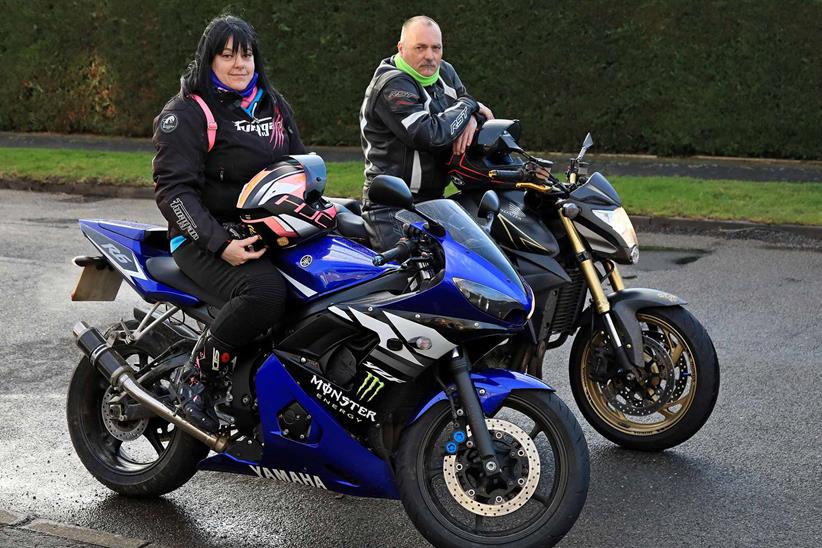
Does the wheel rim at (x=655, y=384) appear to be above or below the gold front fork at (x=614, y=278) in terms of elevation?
below

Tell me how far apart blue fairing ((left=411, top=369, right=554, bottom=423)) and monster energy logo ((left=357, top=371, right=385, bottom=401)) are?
18cm

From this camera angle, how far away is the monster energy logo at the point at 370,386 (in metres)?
4.44

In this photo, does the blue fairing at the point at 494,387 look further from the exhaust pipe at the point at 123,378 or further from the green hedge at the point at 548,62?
the green hedge at the point at 548,62

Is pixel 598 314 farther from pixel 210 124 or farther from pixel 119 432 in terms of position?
pixel 119 432

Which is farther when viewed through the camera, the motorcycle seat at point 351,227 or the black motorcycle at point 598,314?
the black motorcycle at point 598,314

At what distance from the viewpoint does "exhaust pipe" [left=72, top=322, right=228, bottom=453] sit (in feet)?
15.5

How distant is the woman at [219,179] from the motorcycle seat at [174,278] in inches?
1.6

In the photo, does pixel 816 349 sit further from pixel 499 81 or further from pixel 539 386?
pixel 499 81

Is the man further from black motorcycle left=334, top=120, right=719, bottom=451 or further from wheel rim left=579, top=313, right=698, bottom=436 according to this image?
wheel rim left=579, top=313, right=698, bottom=436

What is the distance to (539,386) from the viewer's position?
4.31 meters

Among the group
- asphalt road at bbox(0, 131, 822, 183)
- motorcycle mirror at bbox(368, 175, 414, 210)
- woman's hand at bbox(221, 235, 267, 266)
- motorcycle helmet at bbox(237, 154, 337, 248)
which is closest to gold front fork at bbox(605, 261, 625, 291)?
motorcycle helmet at bbox(237, 154, 337, 248)

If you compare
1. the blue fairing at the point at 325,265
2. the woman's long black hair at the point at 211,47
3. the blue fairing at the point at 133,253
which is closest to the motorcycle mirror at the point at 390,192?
the blue fairing at the point at 325,265

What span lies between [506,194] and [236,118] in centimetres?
142

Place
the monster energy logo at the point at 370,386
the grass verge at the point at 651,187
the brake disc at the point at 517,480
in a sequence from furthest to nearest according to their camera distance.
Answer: the grass verge at the point at 651,187
the monster energy logo at the point at 370,386
the brake disc at the point at 517,480
